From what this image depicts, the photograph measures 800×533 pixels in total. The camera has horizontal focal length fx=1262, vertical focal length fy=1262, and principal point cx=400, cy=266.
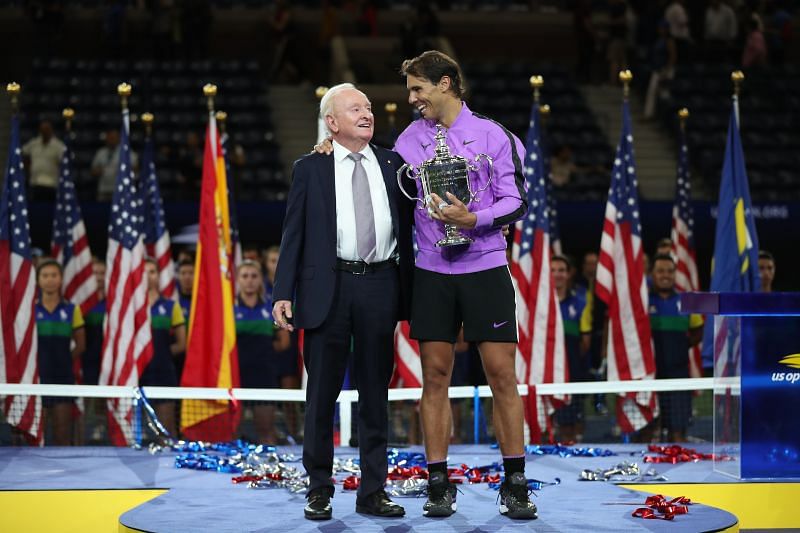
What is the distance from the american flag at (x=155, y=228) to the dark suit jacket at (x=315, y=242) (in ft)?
17.9

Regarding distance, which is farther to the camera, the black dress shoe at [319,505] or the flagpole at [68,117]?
the flagpole at [68,117]

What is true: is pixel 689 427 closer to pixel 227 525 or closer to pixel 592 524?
pixel 592 524

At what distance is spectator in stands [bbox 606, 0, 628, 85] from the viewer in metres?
20.0

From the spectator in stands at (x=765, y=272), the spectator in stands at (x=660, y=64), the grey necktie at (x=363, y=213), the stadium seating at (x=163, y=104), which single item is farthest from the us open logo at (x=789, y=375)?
the spectator in stands at (x=660, y=64)

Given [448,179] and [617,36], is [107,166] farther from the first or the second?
[448,179]

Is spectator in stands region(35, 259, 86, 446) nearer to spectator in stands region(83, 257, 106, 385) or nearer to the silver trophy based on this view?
spectator in stands region(83, 257, 106, 385)

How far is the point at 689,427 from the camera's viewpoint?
30.9 ft

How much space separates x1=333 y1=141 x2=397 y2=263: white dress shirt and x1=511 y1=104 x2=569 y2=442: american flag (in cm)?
447

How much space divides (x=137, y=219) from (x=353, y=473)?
452 centimetres

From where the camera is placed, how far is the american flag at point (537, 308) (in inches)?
385

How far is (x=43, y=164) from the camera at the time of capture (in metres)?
14.3

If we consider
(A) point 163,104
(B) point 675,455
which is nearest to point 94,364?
(B) point 675,455

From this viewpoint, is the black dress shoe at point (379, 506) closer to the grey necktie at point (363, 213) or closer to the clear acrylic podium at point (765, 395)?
the grey necktie at point (363, 213)

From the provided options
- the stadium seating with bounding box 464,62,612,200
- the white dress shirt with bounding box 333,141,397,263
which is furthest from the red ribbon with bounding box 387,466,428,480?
the stadium seating with bounding box 464,62,612,200
